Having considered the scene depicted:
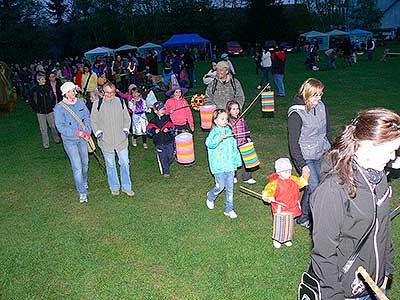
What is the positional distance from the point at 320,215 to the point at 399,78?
18.5m

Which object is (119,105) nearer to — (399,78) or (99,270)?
(99,270)

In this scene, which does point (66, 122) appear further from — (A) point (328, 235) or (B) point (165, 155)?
(A) point (328, 235)

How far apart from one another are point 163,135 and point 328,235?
5.79m

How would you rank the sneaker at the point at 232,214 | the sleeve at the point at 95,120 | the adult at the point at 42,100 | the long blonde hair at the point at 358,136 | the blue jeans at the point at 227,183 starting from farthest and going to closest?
the adult at the point at 42,100
the sleeve at the point at 95,120
the sneaker at the point at 232,214
the blue jeans at the point at 227,183
the long blonde hair at the point at 358,136

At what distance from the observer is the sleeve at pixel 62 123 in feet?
21.2

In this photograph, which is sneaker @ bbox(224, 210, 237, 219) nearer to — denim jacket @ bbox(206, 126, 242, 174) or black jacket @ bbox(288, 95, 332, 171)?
denim jacket @ bbox(206, 126, 242, 174)

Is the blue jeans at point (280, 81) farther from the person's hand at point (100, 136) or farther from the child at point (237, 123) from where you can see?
the person's hand at point (100, 136)

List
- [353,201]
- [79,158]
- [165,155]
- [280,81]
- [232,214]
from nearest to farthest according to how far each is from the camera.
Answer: [353,201], [232,214], [79,158], [165,155], [280,81]

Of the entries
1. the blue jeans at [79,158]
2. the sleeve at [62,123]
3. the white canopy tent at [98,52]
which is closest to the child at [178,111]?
the blue jeans at [79,158]

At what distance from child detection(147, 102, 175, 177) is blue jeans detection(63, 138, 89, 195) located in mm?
1485

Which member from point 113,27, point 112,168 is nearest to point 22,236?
point 112,168

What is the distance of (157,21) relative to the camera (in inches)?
2221

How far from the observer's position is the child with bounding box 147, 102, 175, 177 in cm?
782

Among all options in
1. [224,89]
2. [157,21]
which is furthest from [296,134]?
[157,21]
